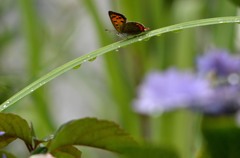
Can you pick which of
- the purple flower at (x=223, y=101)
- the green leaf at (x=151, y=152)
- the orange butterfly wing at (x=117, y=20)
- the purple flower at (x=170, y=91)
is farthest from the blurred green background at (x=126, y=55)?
the green leaf at (x=151, y=152)

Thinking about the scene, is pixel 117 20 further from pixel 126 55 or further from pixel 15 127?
pixel 126 55

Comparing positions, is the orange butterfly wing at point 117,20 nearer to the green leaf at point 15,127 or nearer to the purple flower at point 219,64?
the green leaf at point 15,127

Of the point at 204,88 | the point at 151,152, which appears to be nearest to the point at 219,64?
the point at 204,88

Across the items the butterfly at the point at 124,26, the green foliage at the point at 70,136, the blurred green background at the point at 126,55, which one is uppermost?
the butterfly at the point at 124,26


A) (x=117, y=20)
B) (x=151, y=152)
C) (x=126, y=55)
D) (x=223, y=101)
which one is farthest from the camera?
(x=126, y=55)

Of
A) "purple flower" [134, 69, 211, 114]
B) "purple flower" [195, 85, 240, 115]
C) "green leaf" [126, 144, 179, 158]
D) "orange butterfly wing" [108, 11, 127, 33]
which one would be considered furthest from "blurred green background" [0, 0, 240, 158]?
"green leaf" [126, 144, 179, 158]

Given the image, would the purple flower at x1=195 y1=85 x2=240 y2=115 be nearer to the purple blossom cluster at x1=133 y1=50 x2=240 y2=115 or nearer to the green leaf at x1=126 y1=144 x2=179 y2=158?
the purple blossom cluster at x1=133 y1=50 x2=240 y2=115

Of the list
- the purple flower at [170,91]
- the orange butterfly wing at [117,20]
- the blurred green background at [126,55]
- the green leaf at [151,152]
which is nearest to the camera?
the green leaf at [151,152]
